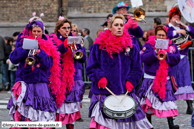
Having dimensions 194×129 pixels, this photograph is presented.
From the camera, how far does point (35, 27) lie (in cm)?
521

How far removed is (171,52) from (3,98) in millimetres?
5855

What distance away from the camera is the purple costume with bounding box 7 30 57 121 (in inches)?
196

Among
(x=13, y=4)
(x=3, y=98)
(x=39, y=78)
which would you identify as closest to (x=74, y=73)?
(x=39, y=78)

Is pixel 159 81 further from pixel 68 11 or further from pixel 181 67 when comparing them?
pixel 68 11

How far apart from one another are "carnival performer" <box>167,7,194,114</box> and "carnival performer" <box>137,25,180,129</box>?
114cm

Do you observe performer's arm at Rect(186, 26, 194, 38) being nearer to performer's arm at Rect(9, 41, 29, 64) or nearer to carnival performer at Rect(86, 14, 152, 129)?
carnival performer at Rect(86, 14, 152, 129)

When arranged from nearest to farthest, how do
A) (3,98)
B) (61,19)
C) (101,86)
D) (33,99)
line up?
1. (101,86)
2. (33,99)
3. (61,19)
4. (3,98)

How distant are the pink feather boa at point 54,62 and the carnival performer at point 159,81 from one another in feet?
5.11

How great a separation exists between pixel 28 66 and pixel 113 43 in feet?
4.24

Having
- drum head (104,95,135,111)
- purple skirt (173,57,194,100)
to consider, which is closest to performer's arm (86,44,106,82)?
drum head (104,95,135,111)

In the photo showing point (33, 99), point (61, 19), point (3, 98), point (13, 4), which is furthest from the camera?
point (13, 4)

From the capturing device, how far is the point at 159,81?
6.09m

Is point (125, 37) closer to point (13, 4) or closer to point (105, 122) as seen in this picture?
point (105, 122)

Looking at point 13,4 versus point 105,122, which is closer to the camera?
point 105,122
